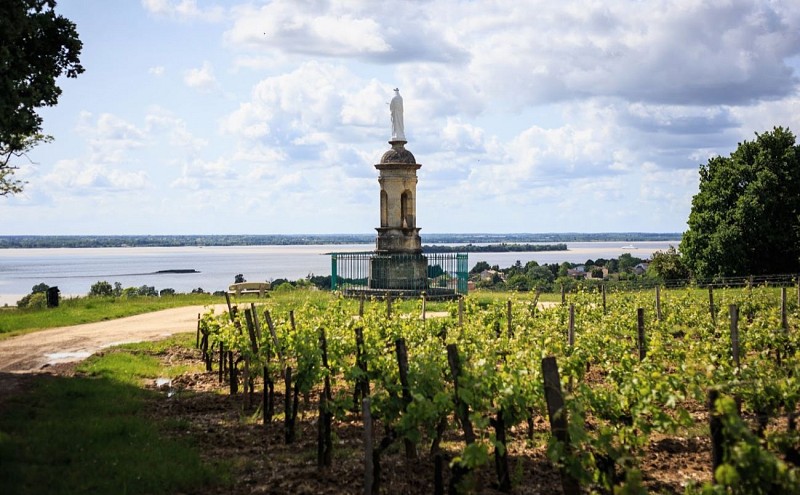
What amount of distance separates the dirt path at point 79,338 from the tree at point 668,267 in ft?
82.9

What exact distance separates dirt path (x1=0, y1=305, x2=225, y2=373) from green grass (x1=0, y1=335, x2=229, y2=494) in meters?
2.69

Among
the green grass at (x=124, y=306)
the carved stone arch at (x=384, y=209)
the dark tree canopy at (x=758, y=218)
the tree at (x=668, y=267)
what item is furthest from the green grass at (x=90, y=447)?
the tree at (x=668, y=267)

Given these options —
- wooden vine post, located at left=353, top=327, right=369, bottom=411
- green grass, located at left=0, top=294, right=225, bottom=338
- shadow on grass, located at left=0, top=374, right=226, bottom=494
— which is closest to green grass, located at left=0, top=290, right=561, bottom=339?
green grass, located at left=0, top=294, right=225, bottom=338

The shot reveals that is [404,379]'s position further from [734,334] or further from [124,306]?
[124,306]

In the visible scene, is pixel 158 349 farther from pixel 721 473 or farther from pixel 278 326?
pixel 721 473

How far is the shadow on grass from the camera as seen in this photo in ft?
28.0

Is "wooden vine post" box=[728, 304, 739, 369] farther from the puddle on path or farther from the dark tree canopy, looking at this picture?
the dark tree canopy

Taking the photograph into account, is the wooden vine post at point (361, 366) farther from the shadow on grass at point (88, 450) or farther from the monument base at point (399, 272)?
the monument base at point (399, 272)

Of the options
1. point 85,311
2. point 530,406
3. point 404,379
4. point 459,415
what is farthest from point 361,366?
point 85,311

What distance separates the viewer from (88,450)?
31.9 ft

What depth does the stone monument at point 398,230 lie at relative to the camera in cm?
2920

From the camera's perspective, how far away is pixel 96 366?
1605 cm

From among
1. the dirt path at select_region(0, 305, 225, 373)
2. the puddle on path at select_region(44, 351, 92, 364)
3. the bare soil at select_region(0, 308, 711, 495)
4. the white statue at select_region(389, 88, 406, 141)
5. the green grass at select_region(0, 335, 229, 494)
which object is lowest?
the bare soil at select_region(0, 308, 711, 495)

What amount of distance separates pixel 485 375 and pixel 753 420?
4.69 m
